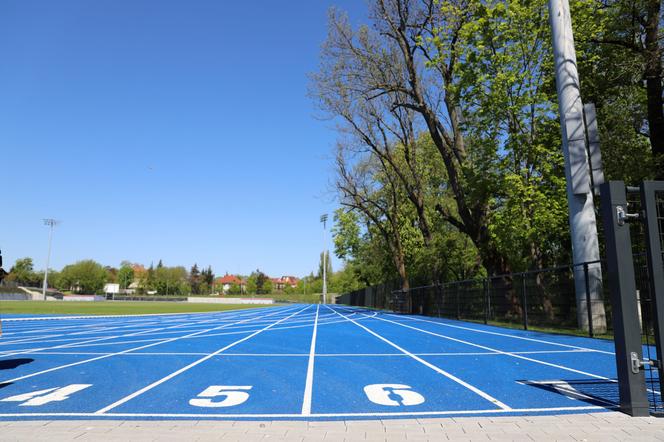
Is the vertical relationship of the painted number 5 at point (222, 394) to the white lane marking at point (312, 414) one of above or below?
below

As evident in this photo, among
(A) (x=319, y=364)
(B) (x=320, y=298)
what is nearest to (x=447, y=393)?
(A) (x=319, y=364)

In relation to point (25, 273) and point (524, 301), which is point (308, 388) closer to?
point (524, 301)

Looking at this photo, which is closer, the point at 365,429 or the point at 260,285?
the point at 365,429

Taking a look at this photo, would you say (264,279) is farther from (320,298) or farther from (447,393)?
(447,393)

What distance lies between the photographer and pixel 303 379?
705cm

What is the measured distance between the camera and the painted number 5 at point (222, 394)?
5.54 m

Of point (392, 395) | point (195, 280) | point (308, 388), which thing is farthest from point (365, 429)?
point (195, 280)

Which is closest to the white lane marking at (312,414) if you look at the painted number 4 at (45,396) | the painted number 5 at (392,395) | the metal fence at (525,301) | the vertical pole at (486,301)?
the painted number 5 at (392,395)

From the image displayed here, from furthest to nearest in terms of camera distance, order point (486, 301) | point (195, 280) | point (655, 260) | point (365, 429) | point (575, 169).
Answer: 1. point (195, 280)
2. point (486, 301)
3. point (575, 169)
4. point (655, 260)
5. point (365, 429)

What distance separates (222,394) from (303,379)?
1.46m

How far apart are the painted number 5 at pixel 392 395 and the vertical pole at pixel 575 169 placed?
864cm

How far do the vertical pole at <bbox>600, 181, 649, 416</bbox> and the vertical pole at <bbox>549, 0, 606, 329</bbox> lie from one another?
320 inches

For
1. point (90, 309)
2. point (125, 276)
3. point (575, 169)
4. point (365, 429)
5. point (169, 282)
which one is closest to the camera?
point (365, 429)

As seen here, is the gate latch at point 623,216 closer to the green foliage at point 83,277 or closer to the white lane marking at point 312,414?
the white lane marking at point 312,414
